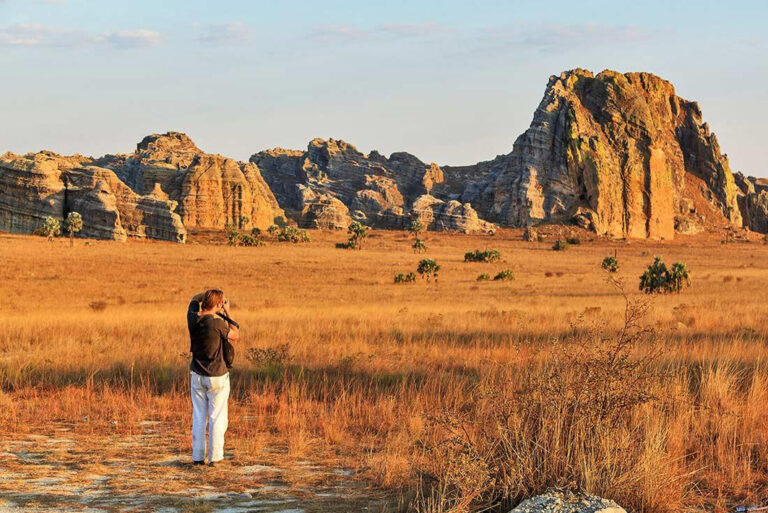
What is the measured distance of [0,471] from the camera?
7438 mm

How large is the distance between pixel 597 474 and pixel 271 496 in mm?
2847

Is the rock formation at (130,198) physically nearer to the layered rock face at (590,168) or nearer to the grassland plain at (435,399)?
the layered rock face at (590,168)

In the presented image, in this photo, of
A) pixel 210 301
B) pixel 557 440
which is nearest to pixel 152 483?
pixel 210 301

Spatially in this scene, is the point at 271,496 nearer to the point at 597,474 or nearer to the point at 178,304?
the point at 597,474

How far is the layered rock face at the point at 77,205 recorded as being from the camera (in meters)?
99.8

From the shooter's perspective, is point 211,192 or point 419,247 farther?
point 211,192

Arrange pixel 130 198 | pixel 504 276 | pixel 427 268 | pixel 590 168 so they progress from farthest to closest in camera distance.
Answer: pixel 590 168 < pixel 130 198 < pixel 427 268 < pixel 504 276

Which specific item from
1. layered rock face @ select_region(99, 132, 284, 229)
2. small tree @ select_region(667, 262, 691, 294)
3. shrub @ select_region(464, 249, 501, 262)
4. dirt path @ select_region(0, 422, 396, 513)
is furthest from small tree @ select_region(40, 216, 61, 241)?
dirt path @ select_region(0, 422, 396, 513)

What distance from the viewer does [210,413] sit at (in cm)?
800

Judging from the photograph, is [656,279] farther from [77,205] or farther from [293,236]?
[77,205]

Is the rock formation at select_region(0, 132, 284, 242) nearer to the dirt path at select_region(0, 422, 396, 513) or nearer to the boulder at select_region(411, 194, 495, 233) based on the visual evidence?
the boulder at select_region(411, 194, 495, 233)

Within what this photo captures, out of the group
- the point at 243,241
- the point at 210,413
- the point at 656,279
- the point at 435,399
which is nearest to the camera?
the point at 210,413

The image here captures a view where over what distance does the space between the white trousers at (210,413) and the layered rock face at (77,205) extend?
9638cm

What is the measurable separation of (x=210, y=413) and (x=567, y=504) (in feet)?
13.5
